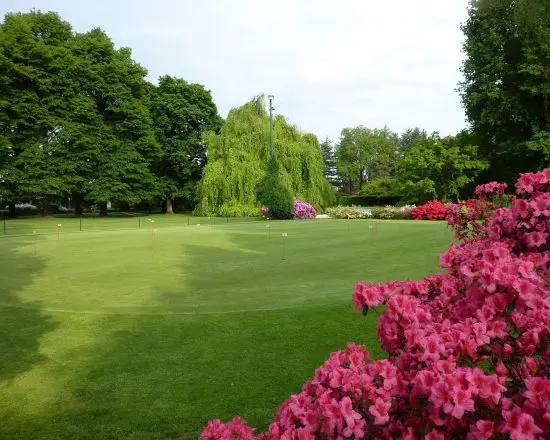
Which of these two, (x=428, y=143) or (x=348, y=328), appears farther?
(x=428, y=143)

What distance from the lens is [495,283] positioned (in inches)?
71.9

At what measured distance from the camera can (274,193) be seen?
30156 mm

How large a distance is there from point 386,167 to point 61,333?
234 feet

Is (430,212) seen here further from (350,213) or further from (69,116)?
(69,116)

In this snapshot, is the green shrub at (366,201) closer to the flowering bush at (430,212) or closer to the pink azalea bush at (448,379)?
the flowering bush at (430,212)

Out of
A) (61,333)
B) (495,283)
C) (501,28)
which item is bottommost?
(61,333)

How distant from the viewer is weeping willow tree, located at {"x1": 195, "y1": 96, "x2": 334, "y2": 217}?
34.5m

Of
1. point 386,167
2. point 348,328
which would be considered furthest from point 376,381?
point 386,167

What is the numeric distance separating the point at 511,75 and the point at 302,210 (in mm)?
15467

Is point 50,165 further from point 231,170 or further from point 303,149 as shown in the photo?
point 303,149

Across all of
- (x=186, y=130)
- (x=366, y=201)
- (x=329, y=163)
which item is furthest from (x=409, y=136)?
(x=186, y=130)

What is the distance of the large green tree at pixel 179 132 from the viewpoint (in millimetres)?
46969

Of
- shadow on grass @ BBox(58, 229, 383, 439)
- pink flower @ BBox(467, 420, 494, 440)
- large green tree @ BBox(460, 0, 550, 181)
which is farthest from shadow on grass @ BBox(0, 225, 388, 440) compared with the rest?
large green tree @ BBox(460, 0, 550, 181)

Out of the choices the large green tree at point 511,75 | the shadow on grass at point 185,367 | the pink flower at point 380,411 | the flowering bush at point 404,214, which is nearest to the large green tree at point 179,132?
the flowering bush at point 404,214
